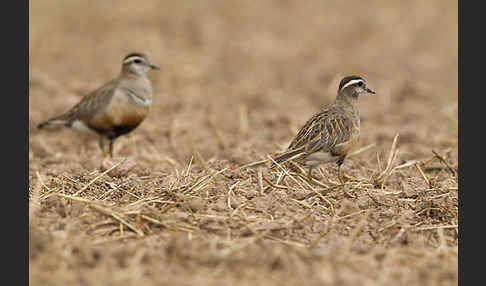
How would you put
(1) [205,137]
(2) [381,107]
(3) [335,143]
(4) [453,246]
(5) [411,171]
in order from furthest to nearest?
1. (2) [381,107]
2. (1) [205,137]
3. (5) [411,171]
4. (3) [335,143]
5. (4) [453,246]

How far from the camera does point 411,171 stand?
7.04m

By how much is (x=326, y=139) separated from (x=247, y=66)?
22.0ft

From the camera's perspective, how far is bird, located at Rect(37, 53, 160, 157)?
789 cm

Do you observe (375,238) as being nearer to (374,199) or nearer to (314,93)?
(374,199)

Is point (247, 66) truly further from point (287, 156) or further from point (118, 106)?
point (287, 156)

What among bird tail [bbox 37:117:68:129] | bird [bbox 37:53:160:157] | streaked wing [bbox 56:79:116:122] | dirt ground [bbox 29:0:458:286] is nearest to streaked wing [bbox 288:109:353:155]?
dirt ground [bbox 29:0:458:286]

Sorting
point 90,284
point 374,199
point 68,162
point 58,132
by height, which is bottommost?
point 90,284

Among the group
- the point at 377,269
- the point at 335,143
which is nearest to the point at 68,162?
the point at 335,143

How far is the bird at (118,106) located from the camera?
311 inches

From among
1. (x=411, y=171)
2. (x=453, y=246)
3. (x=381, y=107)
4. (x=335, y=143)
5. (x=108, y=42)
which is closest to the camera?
(x=453, y=246)

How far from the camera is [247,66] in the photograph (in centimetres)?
1280

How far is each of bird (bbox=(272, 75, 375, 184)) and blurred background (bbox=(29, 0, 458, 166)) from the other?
693 mm

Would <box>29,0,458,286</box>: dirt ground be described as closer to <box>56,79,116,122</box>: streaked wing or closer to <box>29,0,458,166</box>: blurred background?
<box>29,0,458,166</box>: blurred background

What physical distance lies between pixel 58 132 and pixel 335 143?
189 inches
